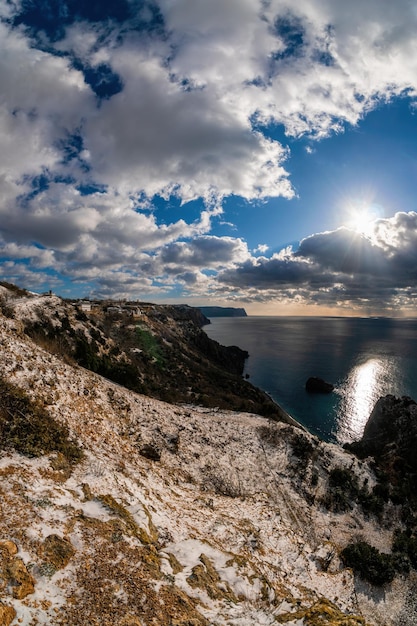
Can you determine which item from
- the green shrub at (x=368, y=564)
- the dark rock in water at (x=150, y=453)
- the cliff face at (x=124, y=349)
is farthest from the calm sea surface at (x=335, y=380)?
the dark rock in water at (x=150, y=453)

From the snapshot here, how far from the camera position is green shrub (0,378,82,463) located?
14.8 metres

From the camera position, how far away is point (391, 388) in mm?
105250

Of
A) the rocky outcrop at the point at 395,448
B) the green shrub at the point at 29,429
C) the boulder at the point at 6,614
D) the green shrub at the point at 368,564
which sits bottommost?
the rocky outcrop at the point at 395,448

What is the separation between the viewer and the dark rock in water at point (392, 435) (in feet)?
165

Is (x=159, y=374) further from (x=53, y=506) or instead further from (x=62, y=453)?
(x=53, y=506)

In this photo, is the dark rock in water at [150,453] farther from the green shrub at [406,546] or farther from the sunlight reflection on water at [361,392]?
the sunlight reflection on water at [361,392]

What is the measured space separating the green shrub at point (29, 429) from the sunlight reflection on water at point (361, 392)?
70.9 m

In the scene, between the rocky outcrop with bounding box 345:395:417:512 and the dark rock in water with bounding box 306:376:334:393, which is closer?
the rocky outcrop with bounding box 345:395:417:512

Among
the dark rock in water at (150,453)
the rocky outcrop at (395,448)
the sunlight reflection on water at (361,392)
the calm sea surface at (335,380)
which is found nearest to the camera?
the dark rock in water at (150,453)

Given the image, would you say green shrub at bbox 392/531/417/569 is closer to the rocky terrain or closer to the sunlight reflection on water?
the rocky terrain

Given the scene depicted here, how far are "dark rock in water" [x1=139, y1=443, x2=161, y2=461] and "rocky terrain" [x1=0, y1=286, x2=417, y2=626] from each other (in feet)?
0.37

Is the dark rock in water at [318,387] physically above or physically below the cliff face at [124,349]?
below

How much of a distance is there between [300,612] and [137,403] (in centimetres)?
2157

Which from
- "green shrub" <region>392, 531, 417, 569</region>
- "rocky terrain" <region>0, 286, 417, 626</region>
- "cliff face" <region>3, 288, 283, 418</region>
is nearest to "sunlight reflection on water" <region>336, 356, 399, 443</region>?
"cliff face" <region>3, 288, 283, 418</region>
